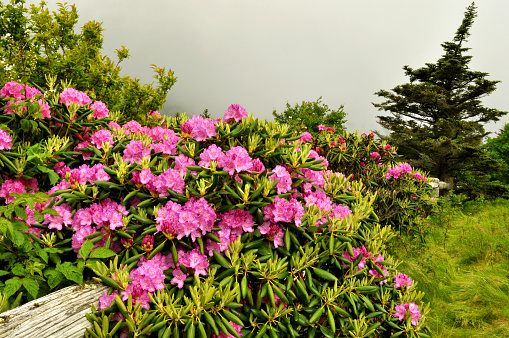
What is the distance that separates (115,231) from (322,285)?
159 cm

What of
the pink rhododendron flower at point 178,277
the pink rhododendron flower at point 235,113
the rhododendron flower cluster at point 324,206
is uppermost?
the pink rhododendron flower at point 235,113

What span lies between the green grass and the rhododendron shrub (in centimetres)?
72

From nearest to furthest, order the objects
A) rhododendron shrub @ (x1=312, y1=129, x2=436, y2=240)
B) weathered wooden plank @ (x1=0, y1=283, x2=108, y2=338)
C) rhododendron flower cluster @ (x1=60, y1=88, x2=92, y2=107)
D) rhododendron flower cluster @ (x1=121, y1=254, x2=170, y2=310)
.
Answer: weathered wooden plank @ (x1=0, y1=283, x2=108, y2=338)
rhododendron flower cluster @ (x1=121, y1=254, x2=170, y2=310)
rhododendron flower cluster @ (x1=60, y1=88, x2=92, y2=107)
rhododendron shrub @ (x1=312, y1=129, x2=436, y2=240)

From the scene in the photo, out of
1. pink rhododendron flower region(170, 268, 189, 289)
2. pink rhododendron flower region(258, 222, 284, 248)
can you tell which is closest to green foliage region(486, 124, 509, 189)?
pink rhododendron flower region(258, 222, 284, 248)

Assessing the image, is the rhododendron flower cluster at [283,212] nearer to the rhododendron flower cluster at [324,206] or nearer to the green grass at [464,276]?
the rhododendron flower cluster at [324,206]

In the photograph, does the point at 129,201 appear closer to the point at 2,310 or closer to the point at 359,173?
the point at 2,310

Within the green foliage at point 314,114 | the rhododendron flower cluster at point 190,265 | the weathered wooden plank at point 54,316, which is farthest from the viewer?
the green foliage at point 314,114

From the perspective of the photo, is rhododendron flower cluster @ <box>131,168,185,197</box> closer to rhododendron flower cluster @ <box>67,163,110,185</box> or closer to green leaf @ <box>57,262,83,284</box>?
rhododendron flower cluster @ <box>67,163,110,185</box>

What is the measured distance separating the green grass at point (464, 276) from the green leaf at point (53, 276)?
4.40 metres

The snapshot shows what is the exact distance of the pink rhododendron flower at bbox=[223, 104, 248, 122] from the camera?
2867 mm

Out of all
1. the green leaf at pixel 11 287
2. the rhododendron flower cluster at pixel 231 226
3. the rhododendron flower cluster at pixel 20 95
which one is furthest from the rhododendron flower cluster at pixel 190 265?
the rhododendron flower cluster at pixel 20 95

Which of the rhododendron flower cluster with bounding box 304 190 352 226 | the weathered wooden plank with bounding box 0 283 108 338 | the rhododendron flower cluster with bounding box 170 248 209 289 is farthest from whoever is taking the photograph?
the rhododendron flower cluster with bounding box 304 190 352 226

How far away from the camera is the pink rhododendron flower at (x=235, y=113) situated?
287 cm

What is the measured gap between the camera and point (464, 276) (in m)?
5.81
